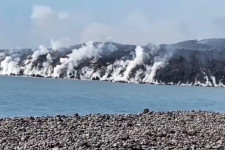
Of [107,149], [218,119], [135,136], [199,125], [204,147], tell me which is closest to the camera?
[107,149]

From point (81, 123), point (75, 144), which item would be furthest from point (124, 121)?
point (75, 144)

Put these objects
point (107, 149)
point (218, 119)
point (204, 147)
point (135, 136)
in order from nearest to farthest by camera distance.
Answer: point (107, 149), point (204, 147), point (135, 136), point (218, 119)

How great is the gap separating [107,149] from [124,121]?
35.2ft

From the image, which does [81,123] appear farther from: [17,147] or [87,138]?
[17,147]

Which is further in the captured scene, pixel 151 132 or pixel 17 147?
pixel 151 132

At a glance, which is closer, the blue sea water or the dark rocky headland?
the dark rocky headland

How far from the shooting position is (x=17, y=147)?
22.1 m

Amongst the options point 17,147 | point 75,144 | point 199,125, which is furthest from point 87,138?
point 199,125

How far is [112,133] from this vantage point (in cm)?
2662

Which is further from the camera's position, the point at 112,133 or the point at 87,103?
the point at 87,103

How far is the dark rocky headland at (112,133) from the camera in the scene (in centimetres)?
2294

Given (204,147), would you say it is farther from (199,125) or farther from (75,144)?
(199,125)

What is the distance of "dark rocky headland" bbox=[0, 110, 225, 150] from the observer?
75.3ft

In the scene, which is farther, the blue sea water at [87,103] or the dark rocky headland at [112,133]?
the blue sea water at [87,103]
